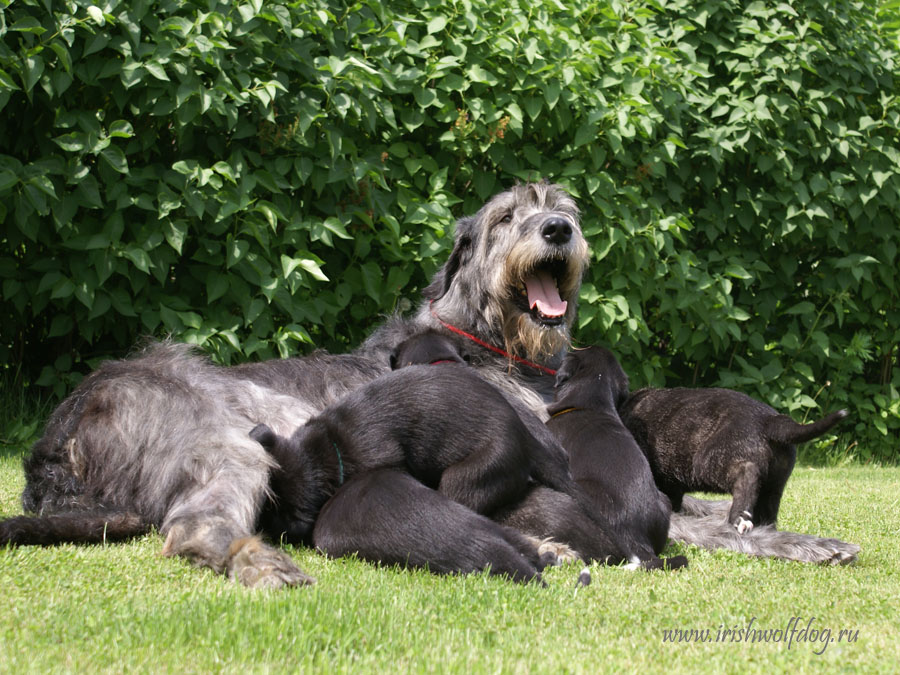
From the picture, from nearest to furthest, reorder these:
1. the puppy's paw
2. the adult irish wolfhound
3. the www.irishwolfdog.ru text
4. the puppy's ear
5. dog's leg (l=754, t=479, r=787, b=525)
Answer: the www.irishwolfdog.ru text → the adult irish wolfhound → the puppy's ear → the puppy's paw → dog's leg (l=754, t=479, r=787, b=525)

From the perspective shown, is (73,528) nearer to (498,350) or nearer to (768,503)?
(498,350)

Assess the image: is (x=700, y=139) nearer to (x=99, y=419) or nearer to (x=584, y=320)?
(x=584, y=320)

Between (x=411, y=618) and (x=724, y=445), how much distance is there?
2.63 metres

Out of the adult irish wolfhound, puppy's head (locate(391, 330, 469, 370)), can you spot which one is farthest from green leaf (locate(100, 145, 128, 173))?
puppy's head (locate(391, 330, 469, 370))

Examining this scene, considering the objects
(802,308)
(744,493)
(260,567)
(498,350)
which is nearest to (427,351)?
(498,350)

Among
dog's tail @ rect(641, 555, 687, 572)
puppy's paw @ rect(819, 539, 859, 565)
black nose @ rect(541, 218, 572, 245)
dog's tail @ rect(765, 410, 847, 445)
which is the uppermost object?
black nose @ rect(541, 218, 572, 245)

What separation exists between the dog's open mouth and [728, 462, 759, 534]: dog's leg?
4.59 ft

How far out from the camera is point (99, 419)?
3977 millimetres

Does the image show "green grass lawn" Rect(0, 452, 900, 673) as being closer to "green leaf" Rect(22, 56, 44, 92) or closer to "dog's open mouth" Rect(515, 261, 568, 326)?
"dog's open mouth" Rect(515, 261, 568, 326)

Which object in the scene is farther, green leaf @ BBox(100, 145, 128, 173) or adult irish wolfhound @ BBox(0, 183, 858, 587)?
green leaf @ BBox(100, 145, 128, 173)

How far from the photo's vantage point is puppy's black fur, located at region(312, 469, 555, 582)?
3.20 metres

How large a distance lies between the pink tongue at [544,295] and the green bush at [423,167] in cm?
101

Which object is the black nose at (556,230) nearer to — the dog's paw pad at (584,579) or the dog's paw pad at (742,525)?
the dog's paw pad at (742,525)

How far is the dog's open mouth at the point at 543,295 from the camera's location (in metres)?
5.40
